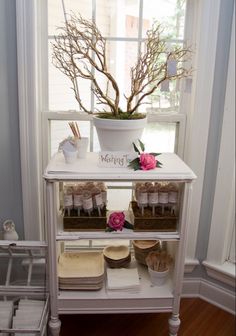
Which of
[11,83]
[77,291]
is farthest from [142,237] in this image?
[11,83]

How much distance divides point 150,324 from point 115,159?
93 cm

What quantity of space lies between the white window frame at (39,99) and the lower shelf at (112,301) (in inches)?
16.1

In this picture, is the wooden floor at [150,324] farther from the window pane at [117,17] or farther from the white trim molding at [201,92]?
the window pane at [117,17]

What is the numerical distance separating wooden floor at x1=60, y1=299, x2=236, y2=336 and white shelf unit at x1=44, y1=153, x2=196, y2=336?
7.9 inches

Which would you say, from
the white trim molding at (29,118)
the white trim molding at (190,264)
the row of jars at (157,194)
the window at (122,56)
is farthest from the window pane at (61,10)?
the white trim molding at (190,264)

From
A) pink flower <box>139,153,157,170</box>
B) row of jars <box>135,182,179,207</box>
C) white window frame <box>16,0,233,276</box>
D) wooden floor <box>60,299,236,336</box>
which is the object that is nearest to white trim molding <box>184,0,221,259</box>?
white window frame <box>16,0,233,276</box>

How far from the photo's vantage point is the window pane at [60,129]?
1.84m

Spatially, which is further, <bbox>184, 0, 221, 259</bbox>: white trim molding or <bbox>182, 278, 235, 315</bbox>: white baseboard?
<bbox>182, 278, 235, 315</bbox>: white baseboard

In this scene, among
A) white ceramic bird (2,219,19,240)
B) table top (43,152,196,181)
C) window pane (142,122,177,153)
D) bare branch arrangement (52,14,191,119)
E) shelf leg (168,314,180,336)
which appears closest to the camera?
table top (43,152,196,181)

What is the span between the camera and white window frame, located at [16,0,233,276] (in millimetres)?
1600

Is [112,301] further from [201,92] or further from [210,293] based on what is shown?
[201,92]

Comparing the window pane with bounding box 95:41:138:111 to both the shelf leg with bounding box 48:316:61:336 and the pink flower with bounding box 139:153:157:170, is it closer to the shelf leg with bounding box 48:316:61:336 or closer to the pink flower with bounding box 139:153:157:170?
the pink flower with bounding box 139:153:157:170

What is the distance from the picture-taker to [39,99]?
1755mm

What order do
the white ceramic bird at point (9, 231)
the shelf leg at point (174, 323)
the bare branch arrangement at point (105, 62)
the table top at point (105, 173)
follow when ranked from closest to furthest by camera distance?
the table top at point (105, 173)
the bare branch arrangement at point (105, 62)
the shelf leg at point (174, 323)
the white ceramic bird at point (9, 231)
